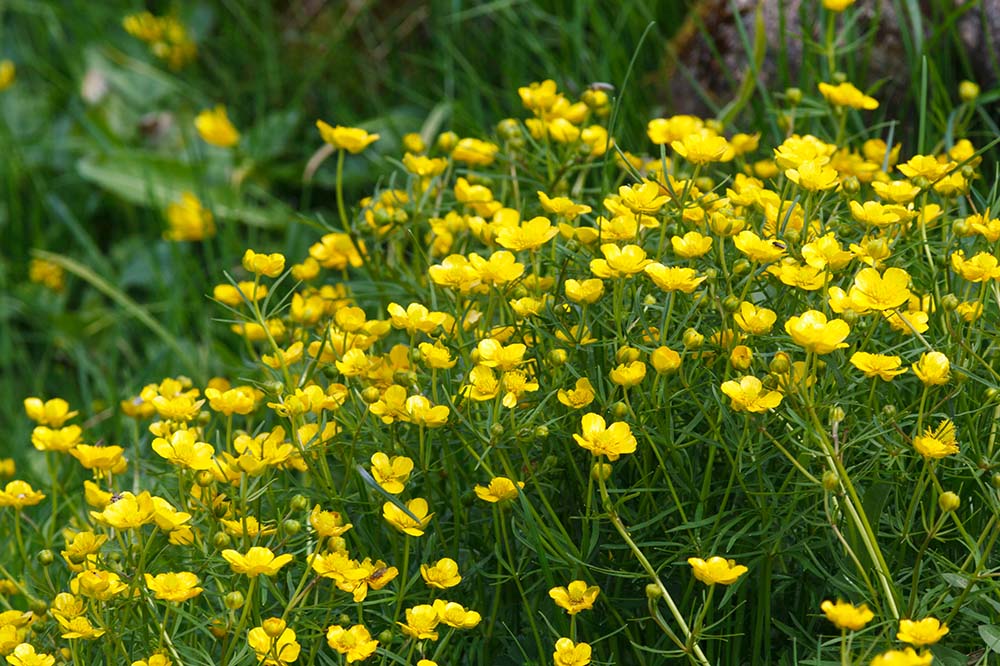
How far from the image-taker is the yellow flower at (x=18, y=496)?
161 cm

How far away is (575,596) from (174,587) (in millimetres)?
421

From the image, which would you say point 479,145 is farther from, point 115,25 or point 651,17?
point 115,25

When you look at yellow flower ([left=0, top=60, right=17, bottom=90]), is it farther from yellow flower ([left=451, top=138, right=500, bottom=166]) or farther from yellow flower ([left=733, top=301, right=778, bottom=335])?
yellow flower ([left=733, top=301, right=778, bottom=335])

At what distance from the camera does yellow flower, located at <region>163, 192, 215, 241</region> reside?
313 cm

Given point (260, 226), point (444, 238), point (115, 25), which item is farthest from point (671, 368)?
point (115, 25)

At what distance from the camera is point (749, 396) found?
1.29 meters

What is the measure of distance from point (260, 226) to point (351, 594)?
6.81 ft

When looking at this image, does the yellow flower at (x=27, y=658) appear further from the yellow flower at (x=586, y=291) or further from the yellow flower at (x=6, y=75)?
the yellow flower at (x=6, y=75)

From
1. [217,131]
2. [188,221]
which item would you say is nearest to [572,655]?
[188,221]

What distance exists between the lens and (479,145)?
202 cm

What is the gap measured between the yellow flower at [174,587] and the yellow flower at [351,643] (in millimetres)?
155

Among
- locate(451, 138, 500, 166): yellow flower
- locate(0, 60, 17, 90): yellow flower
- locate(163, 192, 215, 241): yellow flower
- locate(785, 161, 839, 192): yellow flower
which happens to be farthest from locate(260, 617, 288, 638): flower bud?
locate(0, 60, 17, 90): yellow flower

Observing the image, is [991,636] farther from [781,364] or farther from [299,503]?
[299,503]

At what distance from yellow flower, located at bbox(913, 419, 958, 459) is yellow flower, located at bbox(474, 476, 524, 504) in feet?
1.36
